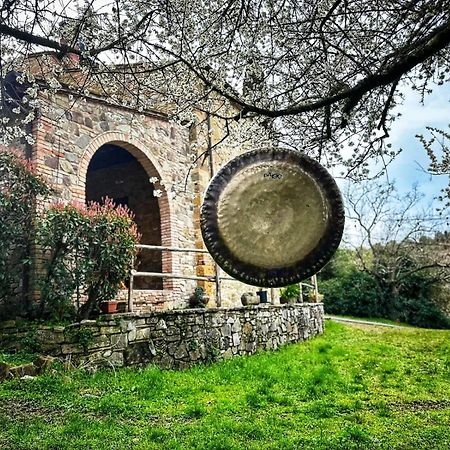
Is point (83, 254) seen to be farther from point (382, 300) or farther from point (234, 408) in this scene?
point (382, 300)

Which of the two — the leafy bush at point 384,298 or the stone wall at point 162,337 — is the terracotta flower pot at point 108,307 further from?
the leafy bush at point 384,298

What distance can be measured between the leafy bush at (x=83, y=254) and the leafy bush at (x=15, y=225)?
0.31m

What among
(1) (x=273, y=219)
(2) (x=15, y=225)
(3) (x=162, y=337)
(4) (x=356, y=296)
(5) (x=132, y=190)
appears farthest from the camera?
(4) (x=356, y=296)

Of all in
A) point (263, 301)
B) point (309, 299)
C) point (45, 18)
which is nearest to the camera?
point (45, 18)

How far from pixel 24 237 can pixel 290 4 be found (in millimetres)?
4524

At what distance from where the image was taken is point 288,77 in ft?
15.1

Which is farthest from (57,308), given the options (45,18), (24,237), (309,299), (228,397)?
(309,299)

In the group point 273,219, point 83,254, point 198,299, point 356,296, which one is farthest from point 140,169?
point 356,296

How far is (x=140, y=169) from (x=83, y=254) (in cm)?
486

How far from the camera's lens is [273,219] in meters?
2.81

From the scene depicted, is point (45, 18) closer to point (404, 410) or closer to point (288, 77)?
point (288, 77)

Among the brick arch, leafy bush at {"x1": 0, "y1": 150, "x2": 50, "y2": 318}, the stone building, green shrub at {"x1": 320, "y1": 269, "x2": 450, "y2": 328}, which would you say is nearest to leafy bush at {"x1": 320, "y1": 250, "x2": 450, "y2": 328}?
green shrub at {"x1": 320, "y1": 269, "x2": 450, "y2": 328}

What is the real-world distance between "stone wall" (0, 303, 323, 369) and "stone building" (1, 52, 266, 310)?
4.21 ft

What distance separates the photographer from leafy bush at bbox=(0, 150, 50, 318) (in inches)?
236
